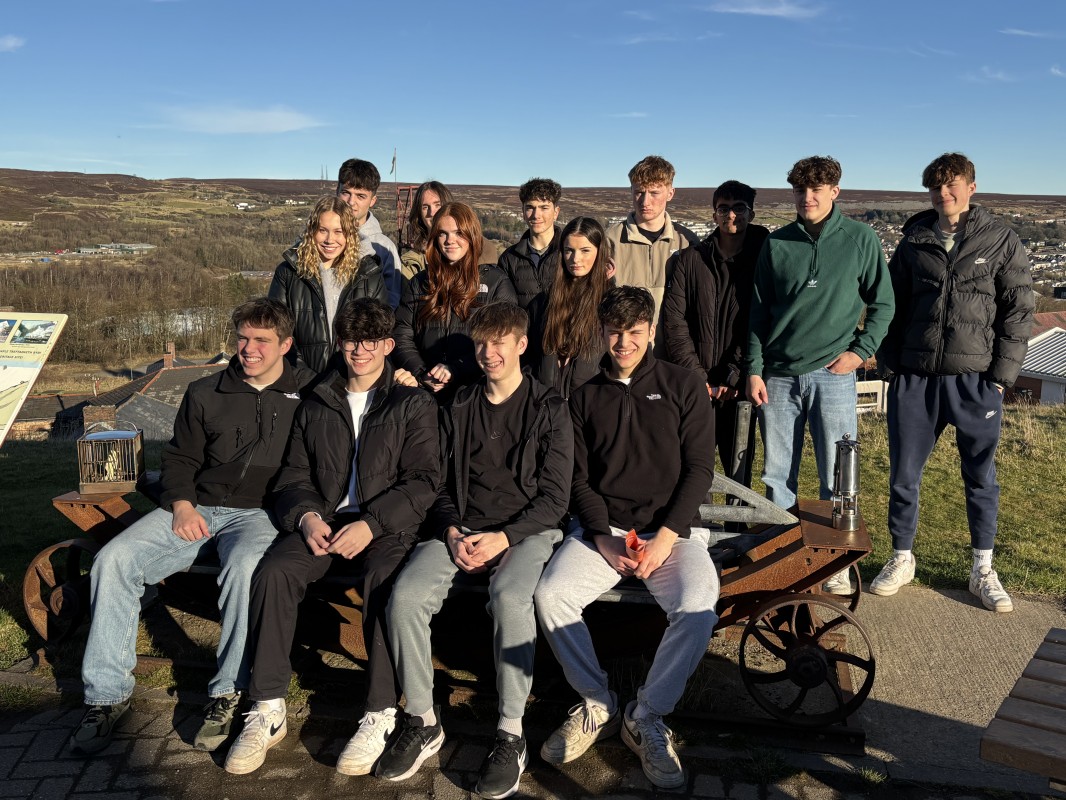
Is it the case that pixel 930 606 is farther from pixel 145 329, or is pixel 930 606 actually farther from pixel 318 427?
pixel 145 329

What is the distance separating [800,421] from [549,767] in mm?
2200

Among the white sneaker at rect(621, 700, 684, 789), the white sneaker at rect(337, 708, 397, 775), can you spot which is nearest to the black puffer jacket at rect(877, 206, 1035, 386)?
the white sneaker at rect(621, 700, 684, 789)

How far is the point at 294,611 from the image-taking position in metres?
3.51

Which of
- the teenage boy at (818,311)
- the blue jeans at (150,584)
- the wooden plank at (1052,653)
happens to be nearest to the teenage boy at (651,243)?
the teenage boy at (818,311)

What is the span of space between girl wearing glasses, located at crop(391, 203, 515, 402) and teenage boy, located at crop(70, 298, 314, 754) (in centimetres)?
54

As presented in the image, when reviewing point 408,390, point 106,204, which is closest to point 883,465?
point 408,390

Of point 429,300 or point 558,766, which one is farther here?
point 429,300

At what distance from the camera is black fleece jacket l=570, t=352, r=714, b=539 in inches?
144

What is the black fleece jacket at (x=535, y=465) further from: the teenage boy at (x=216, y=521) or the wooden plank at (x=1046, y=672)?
the wooden plank at (x=1046, y=672)

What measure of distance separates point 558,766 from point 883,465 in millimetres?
5654

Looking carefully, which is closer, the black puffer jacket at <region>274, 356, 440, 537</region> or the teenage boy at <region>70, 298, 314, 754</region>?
the teenage boy at <region>70, 298, 314, 754</region>

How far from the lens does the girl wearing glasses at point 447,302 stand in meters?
4.31

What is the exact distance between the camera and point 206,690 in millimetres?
3865

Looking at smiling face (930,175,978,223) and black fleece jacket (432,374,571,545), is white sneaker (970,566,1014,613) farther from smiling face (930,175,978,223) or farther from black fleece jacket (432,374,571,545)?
black fleece jacket (432,374,571,545)
